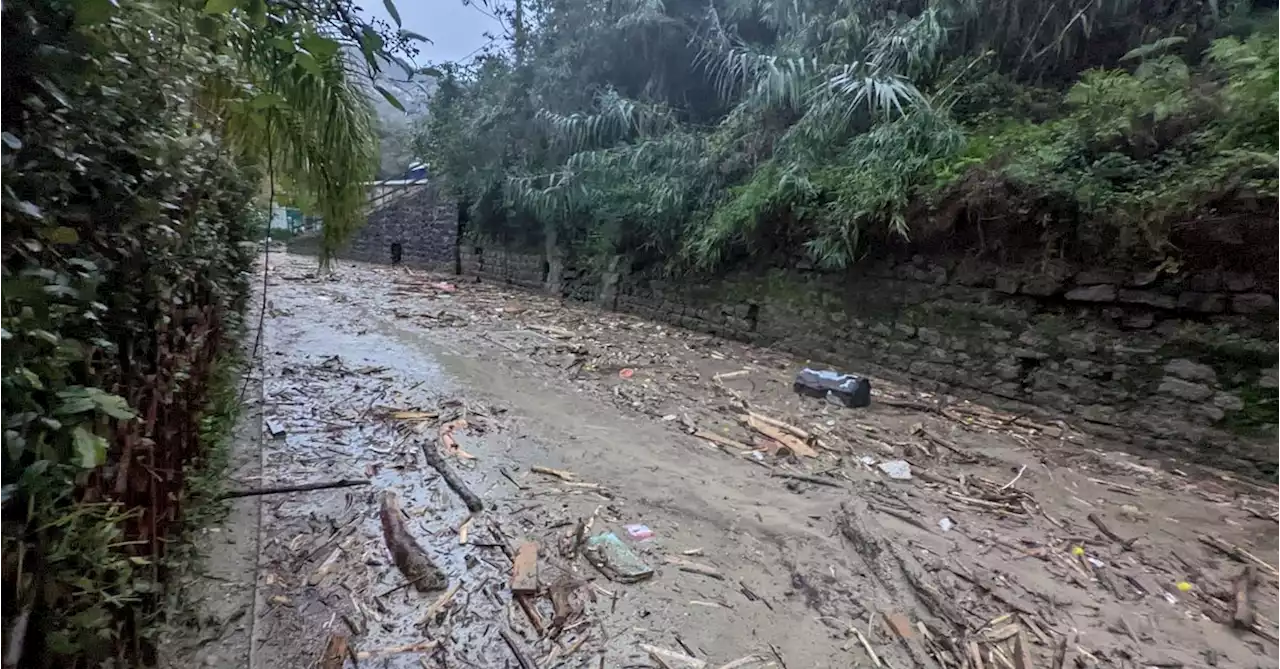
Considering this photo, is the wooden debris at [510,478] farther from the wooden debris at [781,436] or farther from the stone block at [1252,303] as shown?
the stone block at [1252,303]

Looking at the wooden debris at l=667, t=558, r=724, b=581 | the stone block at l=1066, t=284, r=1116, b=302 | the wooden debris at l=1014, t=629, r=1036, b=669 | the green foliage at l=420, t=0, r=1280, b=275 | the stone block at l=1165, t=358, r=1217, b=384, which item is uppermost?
the green foliage at l=420, t=0, r=1280, b=275

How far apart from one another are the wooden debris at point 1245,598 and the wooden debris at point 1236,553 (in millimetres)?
51

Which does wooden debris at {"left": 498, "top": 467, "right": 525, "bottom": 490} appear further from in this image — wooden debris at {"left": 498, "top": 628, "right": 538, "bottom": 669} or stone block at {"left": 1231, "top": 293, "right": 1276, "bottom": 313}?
stone block at {"left": 1231, "top": 293, "right": 1276, "bottom": 313}

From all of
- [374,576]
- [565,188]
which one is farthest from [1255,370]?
[565,188]

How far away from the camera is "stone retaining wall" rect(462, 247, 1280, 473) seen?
150 inches

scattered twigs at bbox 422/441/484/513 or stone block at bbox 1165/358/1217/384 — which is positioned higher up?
stone block at bbox 1165/358/1217/384

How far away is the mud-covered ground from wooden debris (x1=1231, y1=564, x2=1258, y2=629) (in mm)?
14

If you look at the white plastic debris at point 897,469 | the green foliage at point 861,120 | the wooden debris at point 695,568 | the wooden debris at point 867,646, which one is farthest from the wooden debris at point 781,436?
the green foliage at point 861,120

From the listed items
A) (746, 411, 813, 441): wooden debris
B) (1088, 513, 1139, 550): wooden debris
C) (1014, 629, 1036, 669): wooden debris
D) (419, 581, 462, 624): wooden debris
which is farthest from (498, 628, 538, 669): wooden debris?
(1088, 513, 1139, 550): wooden debris

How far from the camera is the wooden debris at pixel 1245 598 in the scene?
2.39 metres

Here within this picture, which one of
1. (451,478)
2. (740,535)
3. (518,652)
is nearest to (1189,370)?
(740,535)

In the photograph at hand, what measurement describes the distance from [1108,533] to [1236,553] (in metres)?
0.50

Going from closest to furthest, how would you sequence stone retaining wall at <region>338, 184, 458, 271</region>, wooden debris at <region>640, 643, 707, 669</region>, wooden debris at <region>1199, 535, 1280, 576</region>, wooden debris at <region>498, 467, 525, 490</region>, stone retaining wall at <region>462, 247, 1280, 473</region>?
1. wooden debris at <region>640, 643, 707, 669</region>
2. wooden debris at <region>1199, 535, 1280, 576</region>
3. wooden debris at <region>498, 467, 525, 490</region>
4. stone retaining wall at <region>462, 247, 1280, 473</region>
5. stone retaining wall at <region>338, 184, 458, 271</region>

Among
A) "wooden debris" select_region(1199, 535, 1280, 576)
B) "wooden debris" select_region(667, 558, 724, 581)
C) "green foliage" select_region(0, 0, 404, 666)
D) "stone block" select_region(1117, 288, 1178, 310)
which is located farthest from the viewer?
"stone block" select_region(1117, 288, 1178, 310)
